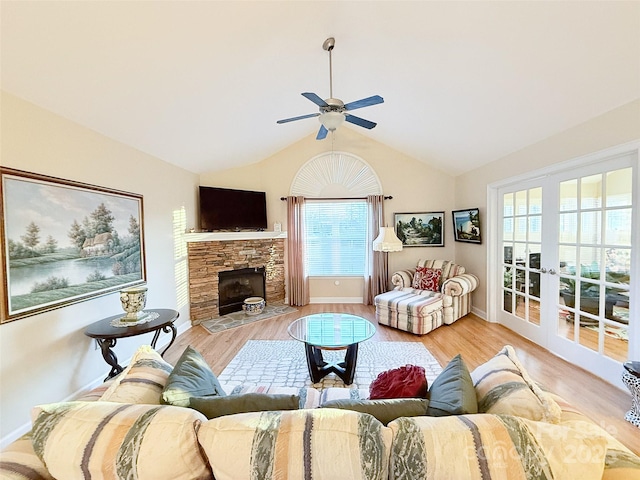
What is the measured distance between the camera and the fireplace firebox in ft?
14.9

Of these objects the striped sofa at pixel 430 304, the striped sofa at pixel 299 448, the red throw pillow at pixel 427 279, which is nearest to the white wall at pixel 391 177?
the red throw pillow at pixel 427 279

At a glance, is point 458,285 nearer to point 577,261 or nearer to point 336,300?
point 577,261

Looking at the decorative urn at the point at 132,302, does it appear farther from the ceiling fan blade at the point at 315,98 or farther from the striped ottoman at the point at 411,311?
the striped ottoman at the point at 411,311

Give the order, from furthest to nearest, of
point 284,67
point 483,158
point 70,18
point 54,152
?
point 483,158 → point 284,67 → point 54,152 → point 70,18

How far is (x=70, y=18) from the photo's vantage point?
1.54 metres

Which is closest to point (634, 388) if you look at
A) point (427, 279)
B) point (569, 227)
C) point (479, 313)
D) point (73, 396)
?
point (569, 227)

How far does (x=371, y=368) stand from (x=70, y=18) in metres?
3.46

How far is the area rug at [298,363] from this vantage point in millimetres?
2533

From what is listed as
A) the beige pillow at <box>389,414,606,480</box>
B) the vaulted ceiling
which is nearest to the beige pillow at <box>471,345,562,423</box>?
the beige pillow at <box>389,414,606,480</box>

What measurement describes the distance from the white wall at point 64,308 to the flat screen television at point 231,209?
3.03ft

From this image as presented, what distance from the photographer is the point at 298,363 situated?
2.84m

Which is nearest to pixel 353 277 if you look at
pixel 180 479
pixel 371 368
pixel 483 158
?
pixel 371 368

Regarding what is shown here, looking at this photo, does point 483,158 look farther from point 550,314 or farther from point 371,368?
point 371,368

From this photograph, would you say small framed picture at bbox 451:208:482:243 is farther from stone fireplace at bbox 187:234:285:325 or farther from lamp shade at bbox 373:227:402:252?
stone fireplace at bbox 187:234:285:325
